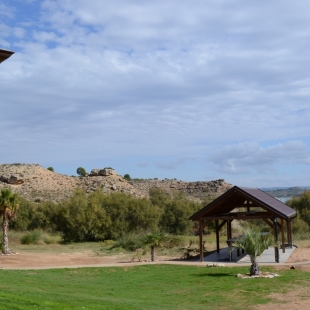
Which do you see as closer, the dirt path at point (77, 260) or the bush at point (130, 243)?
the dirt path at point (77, 260)

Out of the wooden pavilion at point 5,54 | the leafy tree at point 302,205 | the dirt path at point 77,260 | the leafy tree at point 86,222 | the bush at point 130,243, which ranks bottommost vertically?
the dirt path at point 77,260

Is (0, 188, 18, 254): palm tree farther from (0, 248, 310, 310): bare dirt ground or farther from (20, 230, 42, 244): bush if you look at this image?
(20, 230, 42, 244): bush

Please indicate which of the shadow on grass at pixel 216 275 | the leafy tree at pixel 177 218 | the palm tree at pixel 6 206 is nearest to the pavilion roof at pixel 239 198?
the shadow on grass at pixel 216 275

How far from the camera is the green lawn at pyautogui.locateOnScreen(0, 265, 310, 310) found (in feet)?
40.8

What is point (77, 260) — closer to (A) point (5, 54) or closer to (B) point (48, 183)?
(A) point (5, 54)

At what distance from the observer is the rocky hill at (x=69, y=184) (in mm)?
74750

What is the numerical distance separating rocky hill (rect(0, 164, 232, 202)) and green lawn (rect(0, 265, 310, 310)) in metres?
48.8

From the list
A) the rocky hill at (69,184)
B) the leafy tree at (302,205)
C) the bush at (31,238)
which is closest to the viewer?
the bush at (31,238)

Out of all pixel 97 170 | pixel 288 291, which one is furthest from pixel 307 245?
pixel 97 170

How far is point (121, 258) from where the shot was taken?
28.0 m

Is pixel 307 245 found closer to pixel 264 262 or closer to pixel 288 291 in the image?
pixel 264 262

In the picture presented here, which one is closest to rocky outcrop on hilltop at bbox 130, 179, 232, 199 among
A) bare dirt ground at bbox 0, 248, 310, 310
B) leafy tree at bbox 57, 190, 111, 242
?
leafy tree at bbox 57, 190, 111, 242

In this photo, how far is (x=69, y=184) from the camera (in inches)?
3290

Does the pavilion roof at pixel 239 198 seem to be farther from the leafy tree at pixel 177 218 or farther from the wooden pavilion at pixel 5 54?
the leafy tree at pixel 177 218
